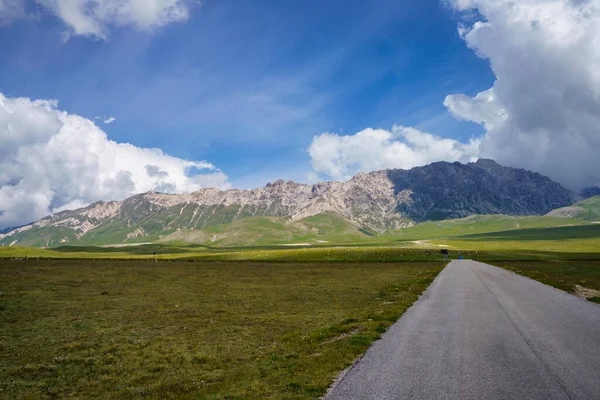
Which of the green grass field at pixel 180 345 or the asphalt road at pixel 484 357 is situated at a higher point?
the asphalt road at pixel 484 357

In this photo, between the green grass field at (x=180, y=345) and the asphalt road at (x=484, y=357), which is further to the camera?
the green grass field at (x=180, y=345)

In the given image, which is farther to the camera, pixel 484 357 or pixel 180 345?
pixel 180 345

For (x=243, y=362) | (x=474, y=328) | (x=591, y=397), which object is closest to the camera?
(x=591, y=397)

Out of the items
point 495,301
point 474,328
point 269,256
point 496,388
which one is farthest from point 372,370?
point 269,256

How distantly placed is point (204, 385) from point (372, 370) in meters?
7.04

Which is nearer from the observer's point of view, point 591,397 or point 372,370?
point 591,397

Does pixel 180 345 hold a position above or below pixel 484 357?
below

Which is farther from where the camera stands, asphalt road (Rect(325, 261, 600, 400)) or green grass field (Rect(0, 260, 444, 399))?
green grass field (Rect(0, 260, 444, 399))

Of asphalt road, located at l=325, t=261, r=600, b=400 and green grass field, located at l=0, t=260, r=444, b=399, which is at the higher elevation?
asphalt road, located at l=325, t=261, r=600, b=400

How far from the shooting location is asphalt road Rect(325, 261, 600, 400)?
37.6ft

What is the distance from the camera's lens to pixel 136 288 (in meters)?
54.2

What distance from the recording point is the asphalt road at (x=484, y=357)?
11445 mm

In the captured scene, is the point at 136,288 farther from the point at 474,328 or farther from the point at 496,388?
the point at 496,388

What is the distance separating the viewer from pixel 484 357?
1488 cm
